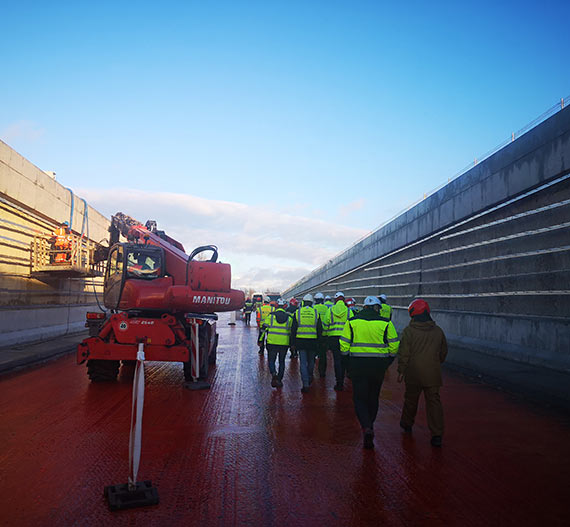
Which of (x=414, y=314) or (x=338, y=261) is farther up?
(x=338, y=261)

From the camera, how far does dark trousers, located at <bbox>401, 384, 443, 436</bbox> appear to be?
5820mm

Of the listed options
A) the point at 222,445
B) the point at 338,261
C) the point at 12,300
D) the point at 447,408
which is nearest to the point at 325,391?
the point at 447,408

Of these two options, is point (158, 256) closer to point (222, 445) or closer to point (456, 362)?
point (222, 445)

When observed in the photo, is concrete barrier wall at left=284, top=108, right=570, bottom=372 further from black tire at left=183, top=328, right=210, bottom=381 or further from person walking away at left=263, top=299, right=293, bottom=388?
black tire at left=183, top=328, right=210, bottom=381

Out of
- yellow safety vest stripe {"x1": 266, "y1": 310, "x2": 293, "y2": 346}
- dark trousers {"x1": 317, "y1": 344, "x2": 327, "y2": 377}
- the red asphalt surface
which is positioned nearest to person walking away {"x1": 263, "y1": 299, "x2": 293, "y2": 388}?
yellow safety vest stripe {"x1": 266, "y1": 310, "x2": 293, "y2": 346}

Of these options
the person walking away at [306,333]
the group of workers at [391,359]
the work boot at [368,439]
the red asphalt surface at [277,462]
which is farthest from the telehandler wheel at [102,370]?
the work boot at [368,439]

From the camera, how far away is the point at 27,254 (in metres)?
15.0

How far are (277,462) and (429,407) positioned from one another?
2120 mm

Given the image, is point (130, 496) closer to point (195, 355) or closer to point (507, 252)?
point (195, 355)

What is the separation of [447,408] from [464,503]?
153 inches

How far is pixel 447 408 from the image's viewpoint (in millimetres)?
7809

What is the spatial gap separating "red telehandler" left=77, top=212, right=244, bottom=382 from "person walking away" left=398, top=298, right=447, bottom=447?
14.7ft

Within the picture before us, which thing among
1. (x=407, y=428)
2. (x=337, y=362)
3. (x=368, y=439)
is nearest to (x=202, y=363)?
(x=337, y=362)

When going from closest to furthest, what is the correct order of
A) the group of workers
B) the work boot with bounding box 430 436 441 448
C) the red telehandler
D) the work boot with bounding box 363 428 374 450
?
1. the work boot with bounding box 363 428 374 450
2. the work boot with bounding box 430 436 441 448
3. the group of workers
4. the red telehandler
